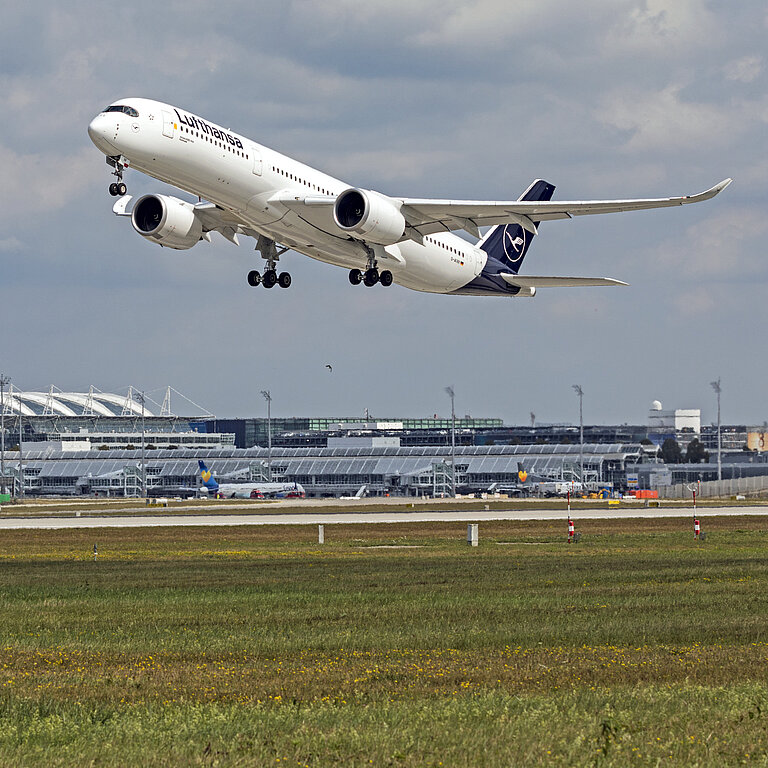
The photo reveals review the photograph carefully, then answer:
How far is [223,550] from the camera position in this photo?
1844 inches

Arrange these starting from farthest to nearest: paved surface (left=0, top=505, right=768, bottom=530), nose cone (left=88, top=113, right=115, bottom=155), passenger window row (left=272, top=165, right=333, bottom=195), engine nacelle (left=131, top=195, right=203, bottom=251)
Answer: paved surface (left=0, top=505, right=768, bottom=530) → engine nacelle (left=131, top=195, right=203, bottom=251) → passenger window row (left=272, top=165, right=333, bottom=195) → nose cone (left=88, top=113, right=115, bottom=155)

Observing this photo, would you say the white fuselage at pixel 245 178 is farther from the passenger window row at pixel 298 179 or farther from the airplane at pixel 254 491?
the airplane at pixel 254 491

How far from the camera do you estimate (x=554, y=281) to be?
56.2 m

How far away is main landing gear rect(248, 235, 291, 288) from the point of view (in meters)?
51.7

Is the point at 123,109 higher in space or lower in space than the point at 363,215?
higher

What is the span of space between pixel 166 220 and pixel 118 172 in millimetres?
7464

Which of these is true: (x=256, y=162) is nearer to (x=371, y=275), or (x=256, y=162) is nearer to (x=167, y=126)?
(x=167, y=126)

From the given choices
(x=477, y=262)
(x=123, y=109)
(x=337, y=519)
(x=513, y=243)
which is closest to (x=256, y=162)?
(x=123, y=109)

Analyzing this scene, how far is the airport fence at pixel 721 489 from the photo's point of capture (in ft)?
405

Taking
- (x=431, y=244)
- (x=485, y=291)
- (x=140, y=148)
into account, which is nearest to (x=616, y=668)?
(x=140, y=148)

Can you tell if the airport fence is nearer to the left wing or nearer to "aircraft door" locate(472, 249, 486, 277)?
"aircraft door" locate(472, 249, 486, 277)

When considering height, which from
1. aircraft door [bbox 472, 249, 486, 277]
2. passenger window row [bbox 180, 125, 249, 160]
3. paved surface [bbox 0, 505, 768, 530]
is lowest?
paved surface [bbox 0, 505, 768, 530]

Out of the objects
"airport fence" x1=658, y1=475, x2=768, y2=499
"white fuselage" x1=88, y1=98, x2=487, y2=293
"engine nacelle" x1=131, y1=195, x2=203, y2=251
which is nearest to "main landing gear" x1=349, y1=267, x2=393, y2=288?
"white fuselage" x1=88, y1=98, x2=487, y2=293

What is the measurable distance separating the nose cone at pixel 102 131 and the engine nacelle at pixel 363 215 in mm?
9525
